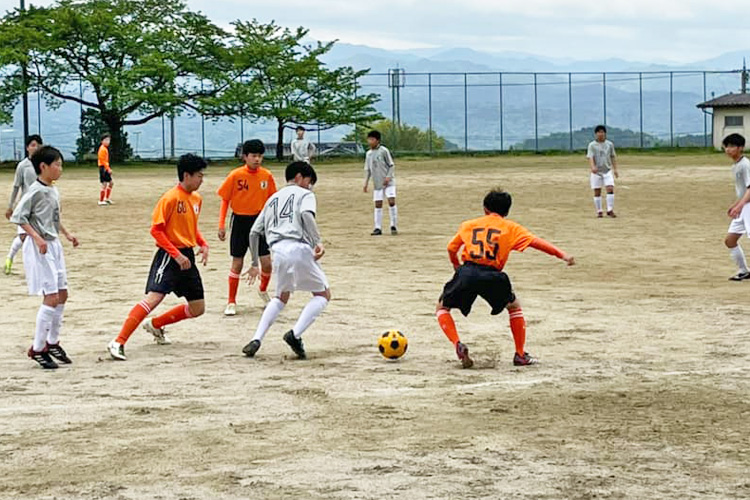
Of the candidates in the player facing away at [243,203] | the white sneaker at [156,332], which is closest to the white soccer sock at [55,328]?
the white sneaker at [156,332]

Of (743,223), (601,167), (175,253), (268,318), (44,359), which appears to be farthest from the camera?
(601,167)

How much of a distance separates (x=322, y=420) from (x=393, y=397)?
0.83 metres

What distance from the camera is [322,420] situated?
26.1 ft

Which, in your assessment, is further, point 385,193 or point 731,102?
point 731,102

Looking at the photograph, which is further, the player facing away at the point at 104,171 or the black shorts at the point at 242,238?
the player facing away at the point at 104,171

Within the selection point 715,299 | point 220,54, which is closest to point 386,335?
point 715,299

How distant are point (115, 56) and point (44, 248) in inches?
1899

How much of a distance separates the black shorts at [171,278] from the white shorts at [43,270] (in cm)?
78

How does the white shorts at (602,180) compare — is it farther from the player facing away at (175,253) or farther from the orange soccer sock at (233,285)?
the player facing away at (175,253)

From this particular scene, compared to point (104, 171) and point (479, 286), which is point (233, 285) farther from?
point (104, 171)

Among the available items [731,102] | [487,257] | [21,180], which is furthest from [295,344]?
[731,102]

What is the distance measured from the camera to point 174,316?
10.8 metres


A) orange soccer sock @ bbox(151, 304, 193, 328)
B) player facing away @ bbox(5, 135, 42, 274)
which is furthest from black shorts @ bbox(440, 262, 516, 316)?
player facing away @ bbox(5, 135, 42, 274)

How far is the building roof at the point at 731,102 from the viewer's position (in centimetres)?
6444
